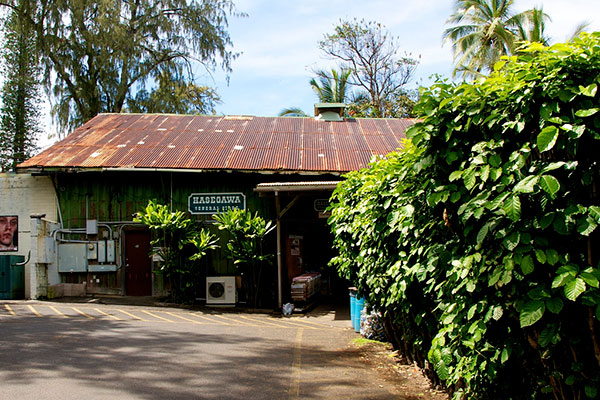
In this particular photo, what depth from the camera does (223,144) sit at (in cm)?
1634

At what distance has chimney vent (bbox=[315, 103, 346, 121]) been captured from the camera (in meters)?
19.8

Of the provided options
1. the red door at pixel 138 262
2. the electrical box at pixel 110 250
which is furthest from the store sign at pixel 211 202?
the electrical box at pixel 110 250

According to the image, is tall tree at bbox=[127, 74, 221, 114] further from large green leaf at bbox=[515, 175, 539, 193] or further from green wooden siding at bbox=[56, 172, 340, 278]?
large green leaf at bbox=[515, 175, 539, 193]

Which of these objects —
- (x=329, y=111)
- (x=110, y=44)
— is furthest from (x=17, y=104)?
(x=329, y=111)

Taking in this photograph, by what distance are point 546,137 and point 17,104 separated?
2973cm

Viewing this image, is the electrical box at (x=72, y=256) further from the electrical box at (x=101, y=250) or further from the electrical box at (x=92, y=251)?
the electrical box at (x=101, y=250)

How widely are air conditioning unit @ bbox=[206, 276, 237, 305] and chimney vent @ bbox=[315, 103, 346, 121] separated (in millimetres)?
8244

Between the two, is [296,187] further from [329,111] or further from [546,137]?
[546,137]

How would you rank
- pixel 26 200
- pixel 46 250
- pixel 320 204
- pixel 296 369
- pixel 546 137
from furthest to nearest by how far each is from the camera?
1. pixel 26 200
2. pixel 320 204
3. pixel 46 250
4. pixel 296 369
5. pixel 546 137

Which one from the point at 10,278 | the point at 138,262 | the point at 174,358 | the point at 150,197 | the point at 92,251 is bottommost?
the point at 174,358

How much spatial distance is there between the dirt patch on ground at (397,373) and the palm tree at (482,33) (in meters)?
19.8

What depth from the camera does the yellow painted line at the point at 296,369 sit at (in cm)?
566

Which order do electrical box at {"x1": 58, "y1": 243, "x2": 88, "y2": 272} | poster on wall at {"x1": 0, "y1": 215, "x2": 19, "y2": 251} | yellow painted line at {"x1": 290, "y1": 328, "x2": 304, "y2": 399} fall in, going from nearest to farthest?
yellow painted line at {"x1": 290, "y1": 328, "x2": 304, "y2": 399} → electrical box at {"x1": 58, "y1": 243, "x2": 88, "y2": 272} → poster on wall at {"x1": 0, "y1": 215, "x2": 19, "y2": 251}

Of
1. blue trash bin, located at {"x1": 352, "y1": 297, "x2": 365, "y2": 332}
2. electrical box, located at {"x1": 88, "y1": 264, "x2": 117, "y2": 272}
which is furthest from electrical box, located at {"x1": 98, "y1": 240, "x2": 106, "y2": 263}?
blue trash bin, located at {"x1": 352, "y1": 297, "x2": 365, "y2": 332}
